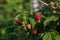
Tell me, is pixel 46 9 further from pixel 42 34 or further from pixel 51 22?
pixel 42 34

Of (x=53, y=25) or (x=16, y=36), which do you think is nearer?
(x=53, y=25)

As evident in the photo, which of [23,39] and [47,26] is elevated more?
[47,26]

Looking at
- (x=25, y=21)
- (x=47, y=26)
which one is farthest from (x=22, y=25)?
(x=47, y=26)

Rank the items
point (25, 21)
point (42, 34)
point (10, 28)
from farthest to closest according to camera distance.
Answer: point (10, 28)
point (25, 21)
point (42, 34)

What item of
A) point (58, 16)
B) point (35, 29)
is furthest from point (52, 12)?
point (35, 29)

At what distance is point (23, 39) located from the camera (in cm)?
215

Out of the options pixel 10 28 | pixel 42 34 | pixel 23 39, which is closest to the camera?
pixel 42 34

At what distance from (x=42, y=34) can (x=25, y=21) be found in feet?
0.67

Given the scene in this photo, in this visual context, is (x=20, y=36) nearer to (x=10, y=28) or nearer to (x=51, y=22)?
(x=10, y=28)

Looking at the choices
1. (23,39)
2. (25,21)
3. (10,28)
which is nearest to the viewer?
(25,21)

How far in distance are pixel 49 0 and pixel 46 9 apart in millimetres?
95

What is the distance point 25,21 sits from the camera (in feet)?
6.61

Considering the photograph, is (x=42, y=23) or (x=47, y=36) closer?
(x=47, y=36)

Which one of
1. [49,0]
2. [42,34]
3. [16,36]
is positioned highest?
[49,0]
